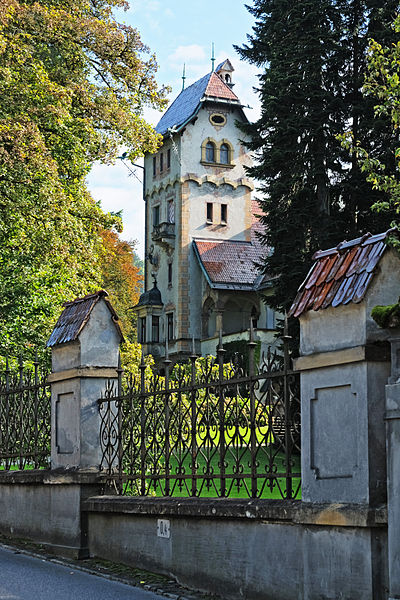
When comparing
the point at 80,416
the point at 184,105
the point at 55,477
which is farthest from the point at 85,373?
the point at 184,105

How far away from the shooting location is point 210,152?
60.4 m

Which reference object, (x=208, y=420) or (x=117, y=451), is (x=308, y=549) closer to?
(x=208, y=420)

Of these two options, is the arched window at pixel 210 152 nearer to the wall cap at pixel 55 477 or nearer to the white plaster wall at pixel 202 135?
the white plaster wall at pixel 202 135

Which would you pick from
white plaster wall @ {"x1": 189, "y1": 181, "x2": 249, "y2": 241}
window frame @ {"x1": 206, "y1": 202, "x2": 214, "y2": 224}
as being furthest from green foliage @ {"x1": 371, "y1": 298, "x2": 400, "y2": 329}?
window frame @ {"x1": 206, "y1": 202, "x2": 214, "y2": 224}

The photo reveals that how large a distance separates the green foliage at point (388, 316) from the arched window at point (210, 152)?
5507 centimetres

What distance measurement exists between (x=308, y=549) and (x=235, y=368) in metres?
1.83

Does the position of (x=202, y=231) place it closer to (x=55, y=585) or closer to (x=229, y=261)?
(x=229, y=261)

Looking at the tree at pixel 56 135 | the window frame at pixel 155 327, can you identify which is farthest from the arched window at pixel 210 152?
the tree at pixel 56 135

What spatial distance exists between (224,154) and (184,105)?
418 cm

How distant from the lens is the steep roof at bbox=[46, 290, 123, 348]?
10461 mm

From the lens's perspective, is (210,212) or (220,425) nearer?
(220,425)

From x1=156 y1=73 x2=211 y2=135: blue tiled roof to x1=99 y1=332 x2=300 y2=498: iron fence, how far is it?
50.9m

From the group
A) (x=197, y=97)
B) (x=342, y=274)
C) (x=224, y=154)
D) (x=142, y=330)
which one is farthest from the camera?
(x=142, y=330)

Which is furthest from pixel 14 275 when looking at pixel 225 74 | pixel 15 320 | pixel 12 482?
pixel 225 74
